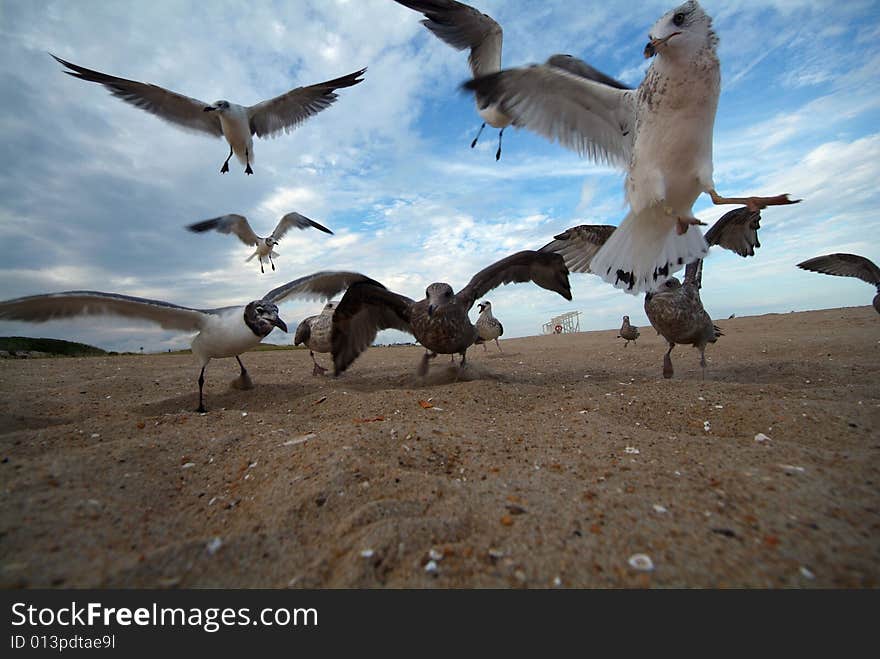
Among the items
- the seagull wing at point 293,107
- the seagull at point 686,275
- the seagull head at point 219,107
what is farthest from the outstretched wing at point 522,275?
the seagull head at point 219,107

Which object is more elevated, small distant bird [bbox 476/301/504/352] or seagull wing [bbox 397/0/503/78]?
seagull wing [bbox 397/0/503/78]

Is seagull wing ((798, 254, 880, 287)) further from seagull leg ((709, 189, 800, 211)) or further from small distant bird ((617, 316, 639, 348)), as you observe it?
seagull leg ((709, 189, 800, 211))

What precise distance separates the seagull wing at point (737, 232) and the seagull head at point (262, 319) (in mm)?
5339

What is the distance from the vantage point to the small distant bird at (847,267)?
7.16 meters

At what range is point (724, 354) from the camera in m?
7.42

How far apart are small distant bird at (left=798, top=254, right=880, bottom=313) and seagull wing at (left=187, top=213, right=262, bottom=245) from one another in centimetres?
1165

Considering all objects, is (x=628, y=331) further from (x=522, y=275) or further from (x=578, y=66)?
(x=578, y=66)

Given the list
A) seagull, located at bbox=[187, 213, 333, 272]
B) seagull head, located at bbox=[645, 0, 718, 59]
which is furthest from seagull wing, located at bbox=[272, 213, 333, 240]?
seagull head, located at bbox=[645, 0, 718, 59]

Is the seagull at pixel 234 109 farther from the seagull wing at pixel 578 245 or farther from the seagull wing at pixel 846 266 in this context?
A: the seagull wing at pixel 846 266

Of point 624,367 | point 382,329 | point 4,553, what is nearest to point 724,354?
point 624,367

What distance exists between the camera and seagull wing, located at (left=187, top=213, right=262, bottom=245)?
9.65 meters

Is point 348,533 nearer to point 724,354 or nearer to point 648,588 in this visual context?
point 648,588

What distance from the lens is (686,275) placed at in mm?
5309
